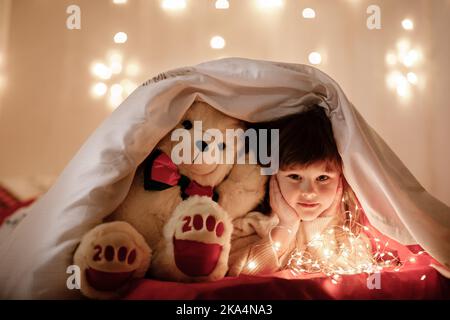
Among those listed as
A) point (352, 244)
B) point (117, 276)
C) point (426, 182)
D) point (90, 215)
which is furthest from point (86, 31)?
→ point (426, 182)

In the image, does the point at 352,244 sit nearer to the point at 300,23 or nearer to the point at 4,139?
the point at 300,23

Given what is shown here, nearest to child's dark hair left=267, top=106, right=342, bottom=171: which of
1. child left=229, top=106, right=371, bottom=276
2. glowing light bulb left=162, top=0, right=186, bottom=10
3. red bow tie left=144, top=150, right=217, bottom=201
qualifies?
child left=229, top=106, right=371, bottom=276

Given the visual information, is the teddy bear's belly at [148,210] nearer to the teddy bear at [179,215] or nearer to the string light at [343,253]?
the teddy bear at [179,215]

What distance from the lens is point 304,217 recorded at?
100 centimetres

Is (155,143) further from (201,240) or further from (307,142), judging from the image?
(307,142)

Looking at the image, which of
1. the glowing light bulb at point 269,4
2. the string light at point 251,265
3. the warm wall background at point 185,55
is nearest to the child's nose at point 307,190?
the string light at point 251,265

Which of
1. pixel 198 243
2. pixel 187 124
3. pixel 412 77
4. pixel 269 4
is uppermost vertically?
pixel 269 4

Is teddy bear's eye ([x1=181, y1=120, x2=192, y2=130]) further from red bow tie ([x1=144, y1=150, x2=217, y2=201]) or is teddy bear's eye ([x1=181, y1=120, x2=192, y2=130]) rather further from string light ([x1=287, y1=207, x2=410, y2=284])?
string light ([x1=287, y1=207, x2=410, y2=284])

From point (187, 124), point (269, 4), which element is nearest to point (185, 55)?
point (269, 4)

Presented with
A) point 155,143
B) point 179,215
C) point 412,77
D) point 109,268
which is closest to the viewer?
point 109,268

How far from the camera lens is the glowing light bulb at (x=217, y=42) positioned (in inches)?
59.5

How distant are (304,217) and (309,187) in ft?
0.28

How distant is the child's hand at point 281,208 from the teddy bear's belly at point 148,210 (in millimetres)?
257

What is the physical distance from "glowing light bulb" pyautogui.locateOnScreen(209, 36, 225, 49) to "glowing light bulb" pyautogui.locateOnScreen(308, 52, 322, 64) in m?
0.36
